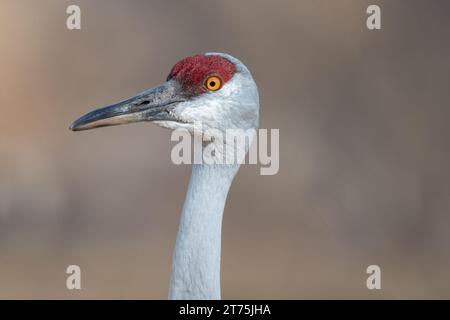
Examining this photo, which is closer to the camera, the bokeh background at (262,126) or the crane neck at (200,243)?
the crane neck at (200,243)

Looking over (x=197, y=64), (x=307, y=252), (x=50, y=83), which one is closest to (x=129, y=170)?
(x=50, y=83)

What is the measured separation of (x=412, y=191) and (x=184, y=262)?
439 cm

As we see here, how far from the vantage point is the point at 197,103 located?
2037 millimetres

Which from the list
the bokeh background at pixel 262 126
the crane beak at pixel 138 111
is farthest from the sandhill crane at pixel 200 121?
the bokeh background at pixel 262 126

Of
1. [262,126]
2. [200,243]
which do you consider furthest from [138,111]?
[262,126]

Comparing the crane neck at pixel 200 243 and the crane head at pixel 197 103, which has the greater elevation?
the crane head at pixel 197 103

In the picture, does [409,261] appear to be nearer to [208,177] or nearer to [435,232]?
[435,232]

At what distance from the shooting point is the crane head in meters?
2.03

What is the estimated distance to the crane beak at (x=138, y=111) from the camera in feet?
6.66

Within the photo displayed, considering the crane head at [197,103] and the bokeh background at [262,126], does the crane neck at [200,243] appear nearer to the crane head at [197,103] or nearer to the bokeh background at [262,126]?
the crane head at [197,103]

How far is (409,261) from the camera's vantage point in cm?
575

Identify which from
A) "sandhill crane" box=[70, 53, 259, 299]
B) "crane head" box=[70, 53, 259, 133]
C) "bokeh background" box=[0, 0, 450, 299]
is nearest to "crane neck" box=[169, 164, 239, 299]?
"sandhill crane" box=[70, 53, 259, 299]

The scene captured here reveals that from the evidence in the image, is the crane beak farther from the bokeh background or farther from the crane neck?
the bokeh background

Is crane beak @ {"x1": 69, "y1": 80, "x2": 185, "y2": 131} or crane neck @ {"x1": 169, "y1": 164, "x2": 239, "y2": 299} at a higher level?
crane beak @ {"x1": 69, "y1": 80, "x2": 185, "y2": 131}
